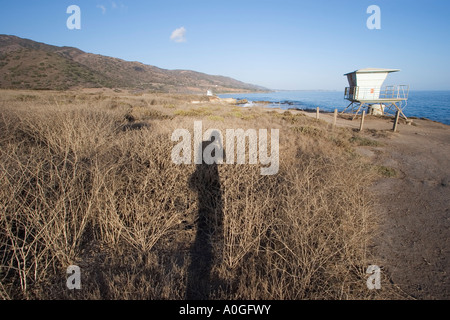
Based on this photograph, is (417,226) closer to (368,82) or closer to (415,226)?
(415,226)

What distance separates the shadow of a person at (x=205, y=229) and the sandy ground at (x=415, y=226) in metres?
2.39

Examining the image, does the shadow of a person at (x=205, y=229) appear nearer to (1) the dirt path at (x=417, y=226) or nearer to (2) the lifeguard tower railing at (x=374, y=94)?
(1) the dirt path at (x=417, y=226)

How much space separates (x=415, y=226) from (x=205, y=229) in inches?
153

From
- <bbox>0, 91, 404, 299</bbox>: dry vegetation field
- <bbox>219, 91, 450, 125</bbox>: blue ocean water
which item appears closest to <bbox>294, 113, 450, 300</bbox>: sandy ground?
<bbox>0, 91, 404, 299</bbox>: dry vegetation field

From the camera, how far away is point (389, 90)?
2008cm

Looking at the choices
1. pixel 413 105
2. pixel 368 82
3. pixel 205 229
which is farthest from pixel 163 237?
pixel 413 105

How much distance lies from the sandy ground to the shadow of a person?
2.39 metres

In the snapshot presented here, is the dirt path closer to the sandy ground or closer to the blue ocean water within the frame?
the sandy ground

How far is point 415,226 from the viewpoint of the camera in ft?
12.7

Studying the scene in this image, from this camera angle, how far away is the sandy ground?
9.00 feet

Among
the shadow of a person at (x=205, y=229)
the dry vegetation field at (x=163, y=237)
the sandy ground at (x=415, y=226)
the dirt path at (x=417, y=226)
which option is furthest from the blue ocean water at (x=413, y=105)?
the shadow of a person at (x=205, y=229)

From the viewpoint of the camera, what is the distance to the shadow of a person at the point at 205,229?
8.00ft

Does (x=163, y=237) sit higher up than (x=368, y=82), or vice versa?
(x=368, y=82)

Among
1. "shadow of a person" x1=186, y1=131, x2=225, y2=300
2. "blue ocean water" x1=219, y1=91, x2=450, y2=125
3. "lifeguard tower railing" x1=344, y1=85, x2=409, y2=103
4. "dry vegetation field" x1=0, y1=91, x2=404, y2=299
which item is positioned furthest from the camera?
"blue ocean water" x1=219, y1=91, x2=450, y2=125
